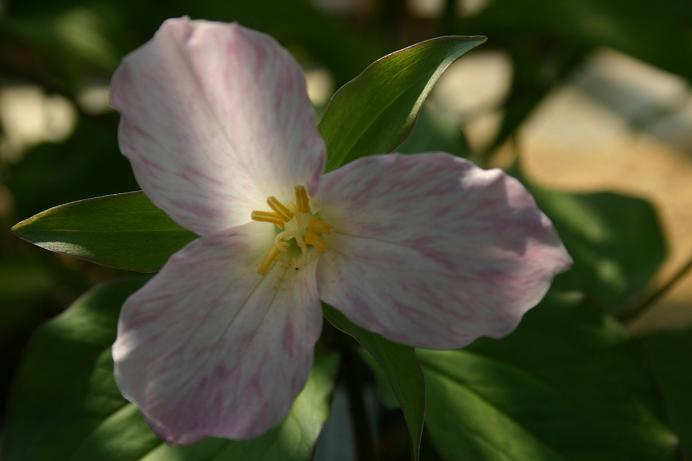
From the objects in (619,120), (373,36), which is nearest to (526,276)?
(373,36)

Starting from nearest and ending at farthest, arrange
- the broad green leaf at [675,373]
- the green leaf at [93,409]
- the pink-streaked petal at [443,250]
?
the pink-streaked petal at [443,250]
the green leaf at [93,409]
the broad green leaf at [675,373]

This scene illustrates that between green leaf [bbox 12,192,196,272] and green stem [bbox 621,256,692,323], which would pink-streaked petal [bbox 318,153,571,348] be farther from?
Answer: green stem [bbox 621,256,692,323]

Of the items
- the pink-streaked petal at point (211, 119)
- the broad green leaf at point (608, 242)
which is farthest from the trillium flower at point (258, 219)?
the broad green leaf at point (608, 242)

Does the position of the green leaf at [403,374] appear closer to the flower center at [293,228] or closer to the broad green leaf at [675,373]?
the flower center at [293,228]

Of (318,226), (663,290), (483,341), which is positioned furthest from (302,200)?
(663,290)

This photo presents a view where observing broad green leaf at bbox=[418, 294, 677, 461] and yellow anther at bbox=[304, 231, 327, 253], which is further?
broad green leaf at bbox=[418, 294, 677, 461]

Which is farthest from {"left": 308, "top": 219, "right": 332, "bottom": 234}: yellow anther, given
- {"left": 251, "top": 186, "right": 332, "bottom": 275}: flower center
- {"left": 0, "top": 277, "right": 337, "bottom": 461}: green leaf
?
{"left": 0, "top": 277, "right": 337, "bottom": 461}: green leaf

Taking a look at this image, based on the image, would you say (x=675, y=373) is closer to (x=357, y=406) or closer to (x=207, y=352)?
(x=357, y=406)
